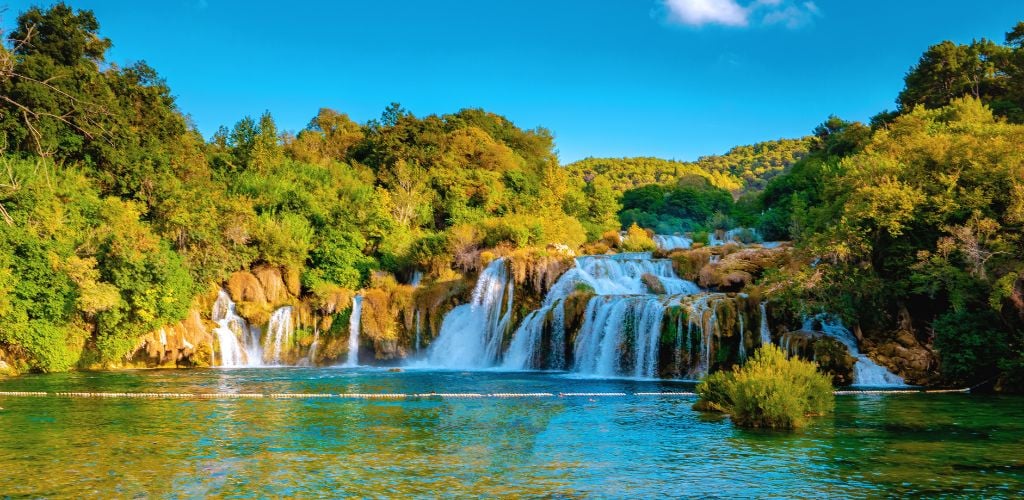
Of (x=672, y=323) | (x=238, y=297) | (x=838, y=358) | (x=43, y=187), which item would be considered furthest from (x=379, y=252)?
(x=838, y=358)

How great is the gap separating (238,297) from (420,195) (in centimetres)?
1686

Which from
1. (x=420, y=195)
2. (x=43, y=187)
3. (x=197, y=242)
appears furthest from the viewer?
(x=420, y=195)

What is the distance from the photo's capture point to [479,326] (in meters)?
34.9

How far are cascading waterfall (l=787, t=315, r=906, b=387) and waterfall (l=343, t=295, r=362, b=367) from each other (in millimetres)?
20414

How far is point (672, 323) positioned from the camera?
2691cm

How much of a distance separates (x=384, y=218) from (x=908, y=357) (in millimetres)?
28056

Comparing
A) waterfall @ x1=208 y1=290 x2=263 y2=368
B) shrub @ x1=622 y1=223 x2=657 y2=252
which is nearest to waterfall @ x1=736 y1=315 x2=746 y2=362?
shrub @ x1=622 y1=223 x2=657 y2=252

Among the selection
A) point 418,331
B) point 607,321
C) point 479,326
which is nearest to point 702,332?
point 607,321

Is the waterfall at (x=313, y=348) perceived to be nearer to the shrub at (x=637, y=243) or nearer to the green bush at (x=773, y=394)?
the shrub at (x=637, y=243)

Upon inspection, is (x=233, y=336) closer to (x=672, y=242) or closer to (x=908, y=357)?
(x=908, y=357)

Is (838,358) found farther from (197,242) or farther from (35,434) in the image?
(197,242)

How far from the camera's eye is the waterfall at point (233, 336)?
34719mm

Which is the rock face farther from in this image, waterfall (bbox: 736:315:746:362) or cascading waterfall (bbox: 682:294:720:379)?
cascading waterfall (bbox: 682:294:720:379)

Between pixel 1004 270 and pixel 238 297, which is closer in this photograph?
pixel 1004 270
